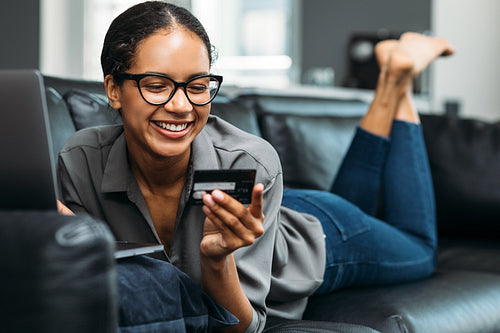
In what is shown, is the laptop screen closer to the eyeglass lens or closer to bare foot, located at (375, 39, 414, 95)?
the eyeglass lens

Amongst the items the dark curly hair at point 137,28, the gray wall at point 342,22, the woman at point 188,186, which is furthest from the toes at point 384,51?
the gray wall at point 342,22

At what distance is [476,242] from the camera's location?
2188 mm

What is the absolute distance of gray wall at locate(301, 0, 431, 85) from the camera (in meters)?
4.55

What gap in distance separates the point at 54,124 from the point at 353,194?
35.4 inches

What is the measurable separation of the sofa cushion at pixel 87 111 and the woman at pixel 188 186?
0.26 m

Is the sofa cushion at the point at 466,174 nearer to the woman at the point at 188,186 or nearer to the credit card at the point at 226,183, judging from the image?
the woman at the point at 188,186

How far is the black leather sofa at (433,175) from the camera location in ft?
4.46

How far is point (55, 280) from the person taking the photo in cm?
56

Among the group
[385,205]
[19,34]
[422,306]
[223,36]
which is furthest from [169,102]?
[223,36]

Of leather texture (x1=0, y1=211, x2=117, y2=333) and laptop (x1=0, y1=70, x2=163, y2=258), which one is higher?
laptop (x1=0, y1=70, x2=163, y2=258)

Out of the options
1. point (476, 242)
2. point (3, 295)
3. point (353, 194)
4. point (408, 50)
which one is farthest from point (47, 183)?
point (476, 242)

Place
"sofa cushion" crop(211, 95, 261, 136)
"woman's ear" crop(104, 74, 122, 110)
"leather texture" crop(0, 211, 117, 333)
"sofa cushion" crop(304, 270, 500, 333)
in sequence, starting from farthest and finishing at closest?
"sofa cushion" crop(211, 95, 261, 136)
"sofa cushion" crop(304, 270, 500, 333)
"woman's ear" crop(104, 74, 122, 110)
"leather texture" crop(0, 211, 117, 333)

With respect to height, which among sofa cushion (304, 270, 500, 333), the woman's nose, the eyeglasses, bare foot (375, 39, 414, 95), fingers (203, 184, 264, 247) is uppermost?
bare foot (375, 39, 414, 95)

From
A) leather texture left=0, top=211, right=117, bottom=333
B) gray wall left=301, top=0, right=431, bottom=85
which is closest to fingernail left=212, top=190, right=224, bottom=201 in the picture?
leather texture left=0, top=211, right=117, bottom=333
